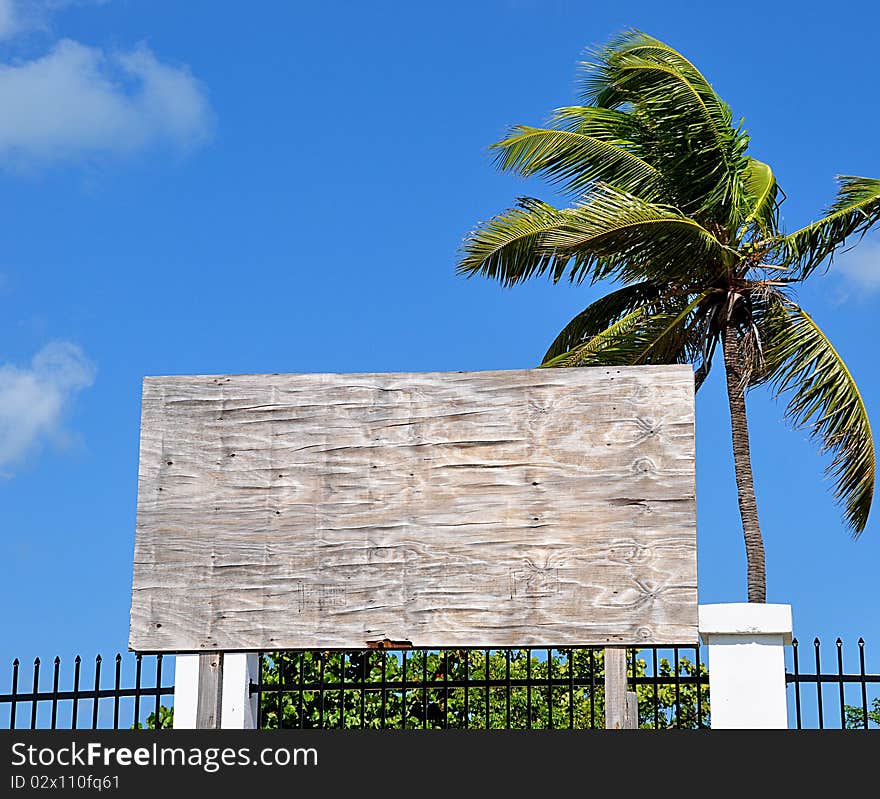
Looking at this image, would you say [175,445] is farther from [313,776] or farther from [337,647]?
[313,776]

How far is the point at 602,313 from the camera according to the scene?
1512 cm

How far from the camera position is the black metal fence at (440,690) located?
9859 millimetres

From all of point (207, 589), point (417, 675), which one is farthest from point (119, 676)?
point (417, 675)

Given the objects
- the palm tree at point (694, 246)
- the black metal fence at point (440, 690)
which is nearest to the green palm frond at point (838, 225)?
the palm tree at point (694, 246)

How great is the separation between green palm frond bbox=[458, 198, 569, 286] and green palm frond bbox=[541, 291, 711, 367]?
1.03m

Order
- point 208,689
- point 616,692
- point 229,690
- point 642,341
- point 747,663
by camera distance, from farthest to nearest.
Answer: point 642,341, point 229,690, point 747,663, point 208,689, point 616,692

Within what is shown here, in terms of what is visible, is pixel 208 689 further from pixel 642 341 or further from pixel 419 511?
pixel 642 341

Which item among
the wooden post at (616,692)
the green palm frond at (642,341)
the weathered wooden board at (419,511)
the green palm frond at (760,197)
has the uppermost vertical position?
the green palm frond at (760,197)

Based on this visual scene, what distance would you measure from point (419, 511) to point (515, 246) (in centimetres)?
688

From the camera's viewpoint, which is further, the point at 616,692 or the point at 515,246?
the point at 515,246

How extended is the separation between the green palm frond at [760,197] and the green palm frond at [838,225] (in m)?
0.39

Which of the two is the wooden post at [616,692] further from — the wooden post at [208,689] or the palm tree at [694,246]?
the palm tree at [694,246]

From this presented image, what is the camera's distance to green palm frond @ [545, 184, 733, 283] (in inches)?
479

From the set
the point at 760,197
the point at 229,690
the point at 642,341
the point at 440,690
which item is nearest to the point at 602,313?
the point at 642,341
